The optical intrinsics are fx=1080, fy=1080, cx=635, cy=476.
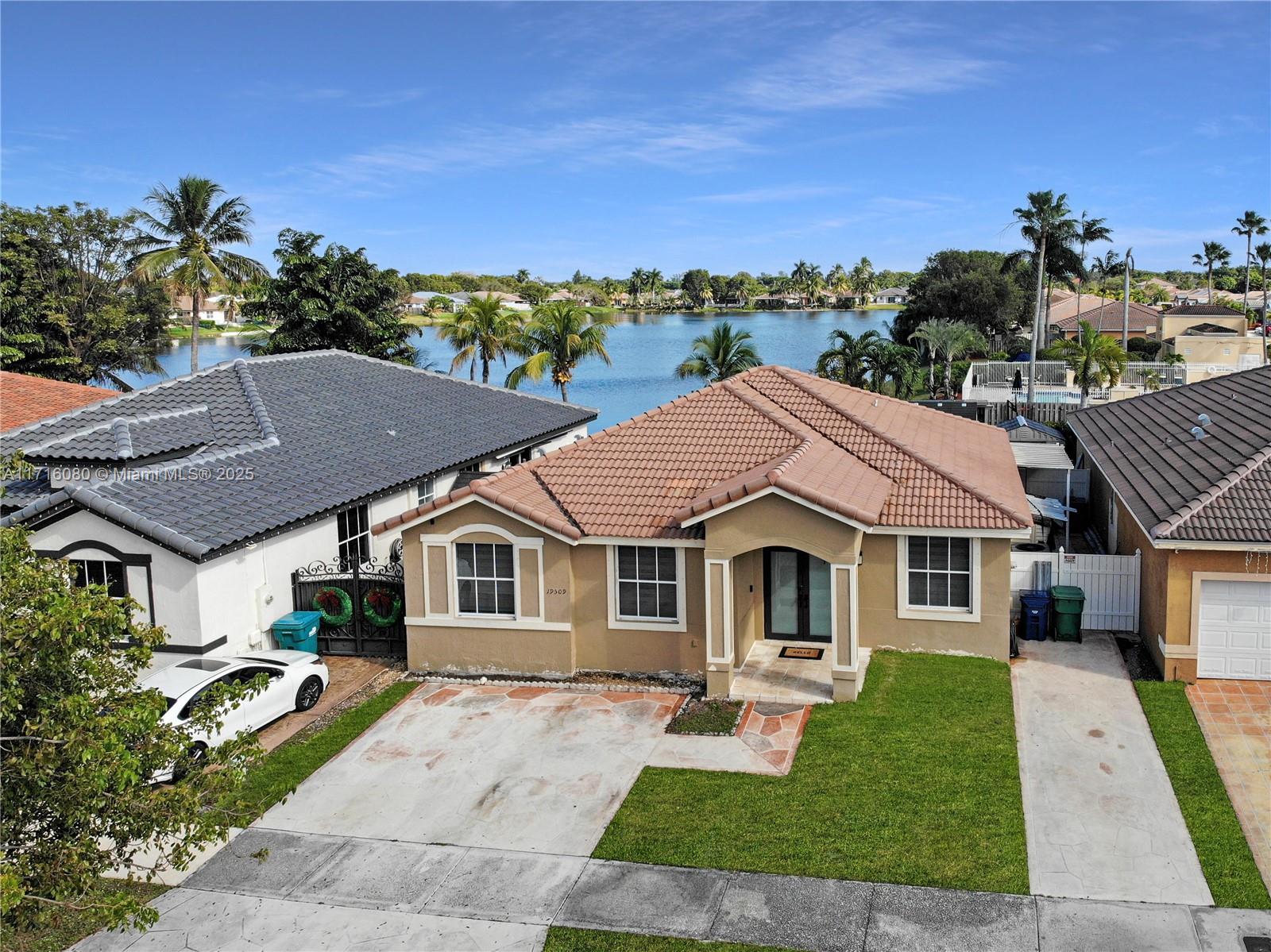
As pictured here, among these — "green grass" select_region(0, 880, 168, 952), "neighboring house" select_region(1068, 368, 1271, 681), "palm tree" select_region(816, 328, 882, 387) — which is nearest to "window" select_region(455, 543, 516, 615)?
"green grass" select_region(0, 880, 168, 952)

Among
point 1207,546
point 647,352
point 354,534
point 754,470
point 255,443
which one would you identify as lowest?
point 354,534

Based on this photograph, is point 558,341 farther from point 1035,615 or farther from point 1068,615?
point 1068,615

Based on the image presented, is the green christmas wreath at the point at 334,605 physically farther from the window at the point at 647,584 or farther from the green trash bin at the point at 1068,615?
the green trash bin at the point at 1068,615

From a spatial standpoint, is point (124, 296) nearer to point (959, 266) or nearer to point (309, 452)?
point (309, 452)

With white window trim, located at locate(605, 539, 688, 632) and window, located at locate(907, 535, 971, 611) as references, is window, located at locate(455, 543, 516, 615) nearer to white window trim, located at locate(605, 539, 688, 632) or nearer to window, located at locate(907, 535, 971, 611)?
white window trim, located at locate(605, 539, 688, 632)

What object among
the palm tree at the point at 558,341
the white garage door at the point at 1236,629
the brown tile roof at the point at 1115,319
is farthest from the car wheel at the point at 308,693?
the brown tile roof at the point at 1115,319

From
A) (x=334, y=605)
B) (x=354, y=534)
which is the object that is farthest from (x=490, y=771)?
(x=354, y=534)

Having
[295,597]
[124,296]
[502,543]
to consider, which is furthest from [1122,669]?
[124,296]
